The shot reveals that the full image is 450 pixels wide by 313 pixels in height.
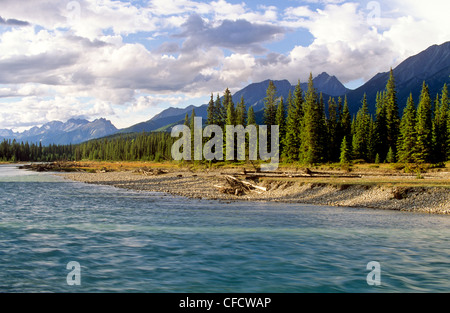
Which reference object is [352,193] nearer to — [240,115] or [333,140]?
[333,140]

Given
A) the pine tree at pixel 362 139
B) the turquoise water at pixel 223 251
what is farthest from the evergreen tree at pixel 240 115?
the turquoise water at pixel 223 251

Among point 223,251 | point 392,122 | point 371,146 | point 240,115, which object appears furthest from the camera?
point 240,115

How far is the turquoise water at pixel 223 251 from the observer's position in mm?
11562

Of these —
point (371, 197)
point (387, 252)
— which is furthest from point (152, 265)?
point (371, 197)

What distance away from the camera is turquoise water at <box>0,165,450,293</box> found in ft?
37.9

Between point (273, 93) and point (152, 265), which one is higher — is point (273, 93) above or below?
above

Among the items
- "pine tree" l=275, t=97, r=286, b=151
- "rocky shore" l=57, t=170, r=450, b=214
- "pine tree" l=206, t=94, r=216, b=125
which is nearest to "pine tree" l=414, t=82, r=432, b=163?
"pine tree" l=275, t=97, r=286, b=151

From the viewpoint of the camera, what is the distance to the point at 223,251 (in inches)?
614

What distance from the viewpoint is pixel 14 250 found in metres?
15.3

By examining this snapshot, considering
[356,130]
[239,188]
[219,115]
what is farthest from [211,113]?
[239,188]

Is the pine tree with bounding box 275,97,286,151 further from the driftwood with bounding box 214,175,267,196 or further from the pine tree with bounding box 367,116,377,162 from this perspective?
the driftwood with bounding box 214,175,267,196

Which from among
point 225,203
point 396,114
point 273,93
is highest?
point 273,93

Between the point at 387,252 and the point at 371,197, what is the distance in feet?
54.0
